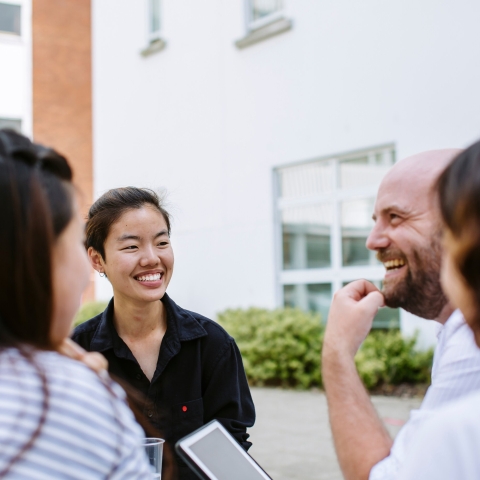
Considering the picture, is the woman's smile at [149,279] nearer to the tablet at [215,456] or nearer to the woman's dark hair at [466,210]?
the tablet at [215,456]

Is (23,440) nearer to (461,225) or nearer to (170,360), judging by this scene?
(461,225)

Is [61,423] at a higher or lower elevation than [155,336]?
higher

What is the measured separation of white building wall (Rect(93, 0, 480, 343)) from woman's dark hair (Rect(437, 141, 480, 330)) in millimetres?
5852

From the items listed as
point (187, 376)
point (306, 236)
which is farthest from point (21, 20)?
point (187, 376)

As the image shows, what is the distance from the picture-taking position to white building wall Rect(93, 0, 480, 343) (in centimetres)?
812

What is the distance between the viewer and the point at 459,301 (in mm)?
1163

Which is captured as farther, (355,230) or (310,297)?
(310,297)

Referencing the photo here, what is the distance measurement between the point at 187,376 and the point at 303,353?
6.17m

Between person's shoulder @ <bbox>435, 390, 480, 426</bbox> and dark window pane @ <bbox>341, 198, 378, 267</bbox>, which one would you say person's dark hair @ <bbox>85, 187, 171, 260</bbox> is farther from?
dark window pane @ <bbox>341, 198, 378, 267</bbox>

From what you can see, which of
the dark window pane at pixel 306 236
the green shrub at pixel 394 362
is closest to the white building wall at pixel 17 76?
the dark window pane at pixel 306 236

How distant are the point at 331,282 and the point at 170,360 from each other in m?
7.15

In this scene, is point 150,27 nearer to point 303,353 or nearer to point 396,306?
point 303,353

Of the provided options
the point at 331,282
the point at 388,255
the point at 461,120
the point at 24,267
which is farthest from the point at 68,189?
the point at 331,282

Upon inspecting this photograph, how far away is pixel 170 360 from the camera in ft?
8.53
